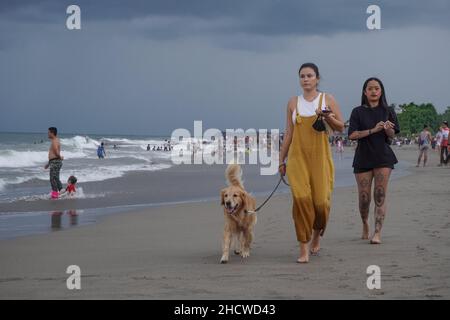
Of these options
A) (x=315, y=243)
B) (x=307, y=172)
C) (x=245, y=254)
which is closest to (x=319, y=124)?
(x=307, y=172)

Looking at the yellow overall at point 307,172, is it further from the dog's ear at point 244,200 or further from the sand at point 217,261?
the dog's ear at point 244,200

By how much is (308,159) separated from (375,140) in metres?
Result: 1.43

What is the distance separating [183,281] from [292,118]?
6.51 feet

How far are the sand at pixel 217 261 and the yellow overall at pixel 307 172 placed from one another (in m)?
0.45

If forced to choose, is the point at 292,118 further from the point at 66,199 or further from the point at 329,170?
the point at 66,199

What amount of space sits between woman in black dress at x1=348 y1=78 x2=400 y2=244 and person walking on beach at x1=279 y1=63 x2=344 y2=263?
1.14 meters

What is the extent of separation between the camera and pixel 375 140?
695 centimetres

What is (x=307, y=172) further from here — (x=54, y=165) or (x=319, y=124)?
(x=54, y=165)

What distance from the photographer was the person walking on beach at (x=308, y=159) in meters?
5.85

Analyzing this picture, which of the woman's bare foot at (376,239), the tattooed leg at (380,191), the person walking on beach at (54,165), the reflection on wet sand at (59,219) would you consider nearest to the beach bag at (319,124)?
the tattooed leg at (380,191)

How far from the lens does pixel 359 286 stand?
467 centimetres

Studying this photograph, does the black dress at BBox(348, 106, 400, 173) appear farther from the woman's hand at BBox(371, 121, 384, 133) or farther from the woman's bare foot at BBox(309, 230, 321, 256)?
the woman's bare foot at BBox(309, 230, 321, 256)

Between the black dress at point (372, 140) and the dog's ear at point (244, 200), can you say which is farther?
the black dress at point (372, 140)
